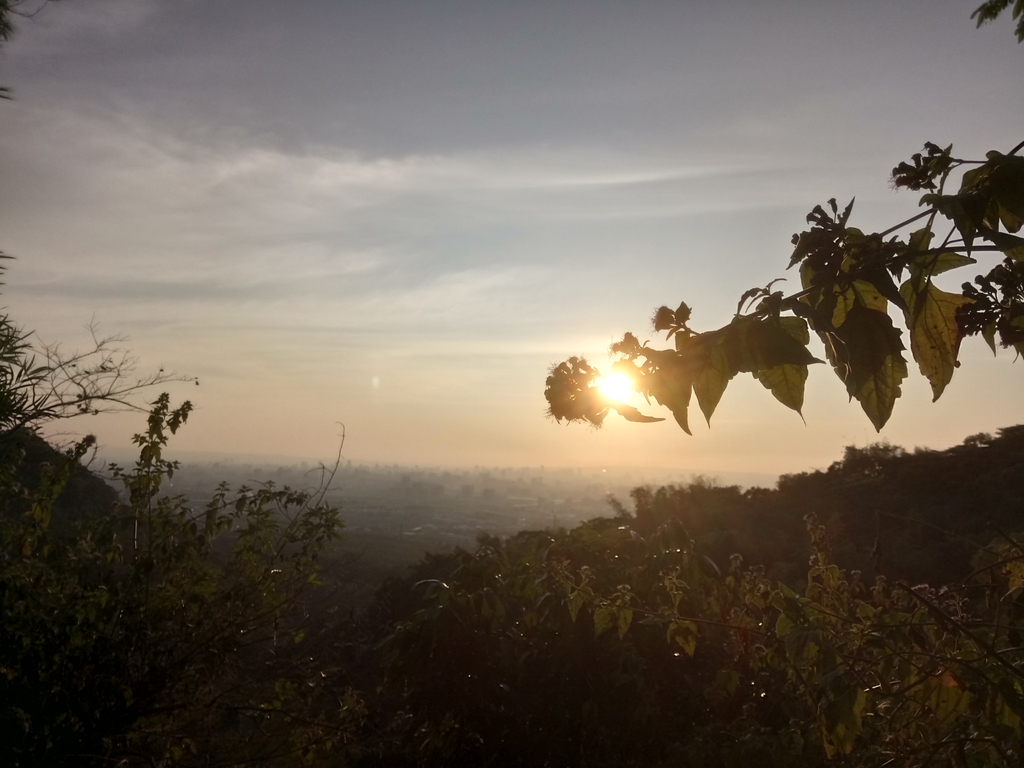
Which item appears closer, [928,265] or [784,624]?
[928,265]

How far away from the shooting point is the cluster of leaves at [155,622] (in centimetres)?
420

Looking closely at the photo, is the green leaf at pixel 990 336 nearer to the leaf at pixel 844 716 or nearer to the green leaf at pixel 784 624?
the leaf at pixel 844 716

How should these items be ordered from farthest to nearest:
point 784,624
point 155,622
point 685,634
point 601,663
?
1. point 601,663
2. point 155,622
3. point 685,634
4. point 784,624

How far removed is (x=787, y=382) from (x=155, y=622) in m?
5.06

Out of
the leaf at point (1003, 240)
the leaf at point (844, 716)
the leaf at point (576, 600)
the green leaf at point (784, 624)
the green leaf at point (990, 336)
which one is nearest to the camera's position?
the leaf at point (1003, 240)

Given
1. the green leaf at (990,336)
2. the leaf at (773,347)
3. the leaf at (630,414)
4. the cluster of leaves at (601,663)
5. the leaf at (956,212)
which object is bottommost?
the cluster of leaves at (601,663)

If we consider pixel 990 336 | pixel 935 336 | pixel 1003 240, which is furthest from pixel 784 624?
pixel 1003 240

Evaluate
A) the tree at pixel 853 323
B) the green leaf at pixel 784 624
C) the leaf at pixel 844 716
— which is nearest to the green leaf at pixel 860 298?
the tree at pixel 853 323

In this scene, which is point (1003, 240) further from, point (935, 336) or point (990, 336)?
point (990, 336)

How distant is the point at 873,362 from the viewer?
106 cm

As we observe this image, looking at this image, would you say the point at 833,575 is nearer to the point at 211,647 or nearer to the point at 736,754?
the point at 736,754

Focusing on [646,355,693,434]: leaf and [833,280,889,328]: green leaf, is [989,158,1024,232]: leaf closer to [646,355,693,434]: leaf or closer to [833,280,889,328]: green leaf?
[833,280,889,328]: green leaf

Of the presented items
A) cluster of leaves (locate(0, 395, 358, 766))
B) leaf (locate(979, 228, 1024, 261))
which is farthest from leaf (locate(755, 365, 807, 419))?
cluster of leaves (locate(0, 395, 358, 766))

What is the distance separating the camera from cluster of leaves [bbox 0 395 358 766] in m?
4.20
